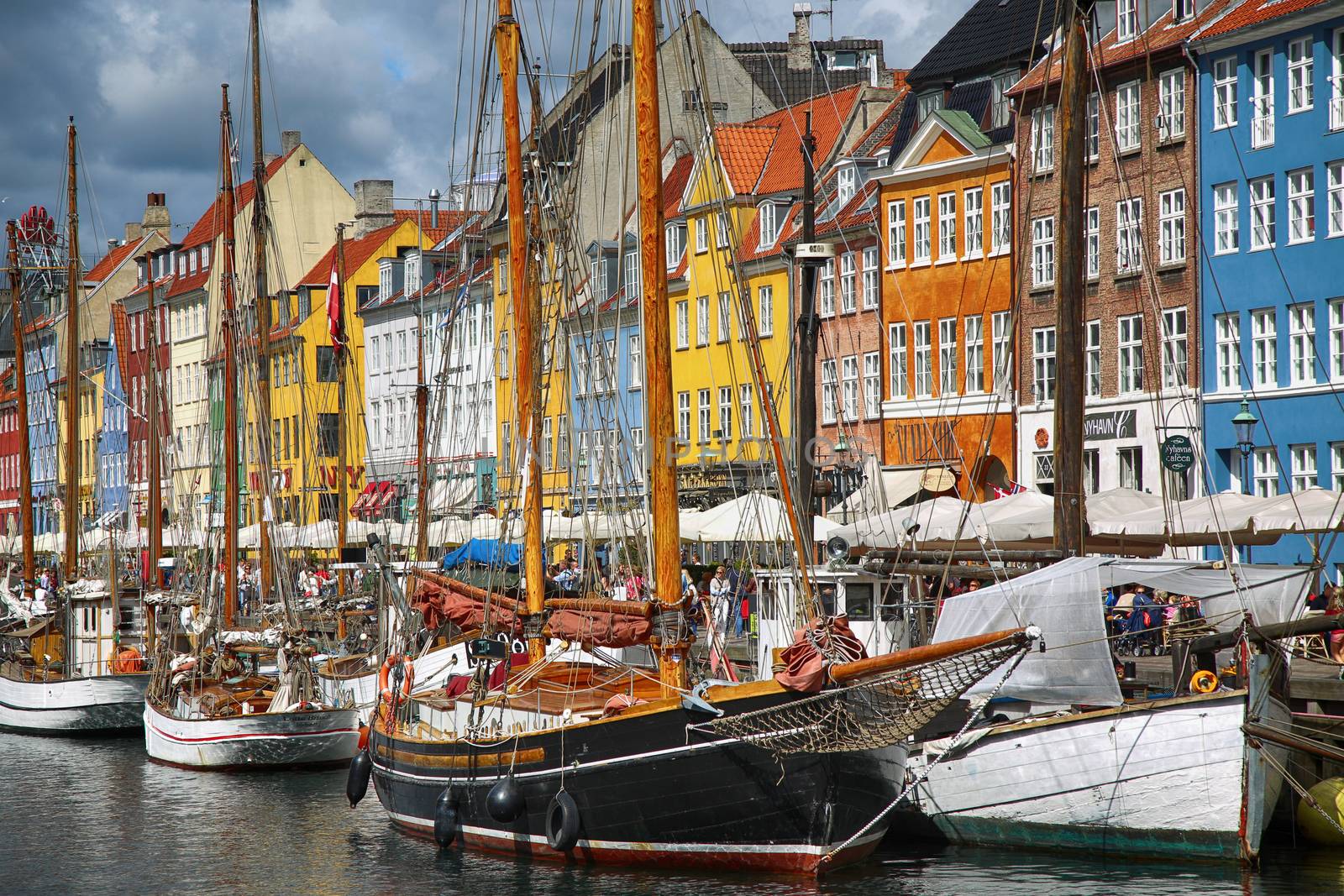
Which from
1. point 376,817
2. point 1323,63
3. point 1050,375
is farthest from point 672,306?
point 376,817

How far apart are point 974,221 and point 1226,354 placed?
32.5ft

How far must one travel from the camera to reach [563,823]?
2136 centimetres

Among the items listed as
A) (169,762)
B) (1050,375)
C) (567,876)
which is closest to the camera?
(567,876)

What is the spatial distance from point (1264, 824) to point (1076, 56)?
32.0ft

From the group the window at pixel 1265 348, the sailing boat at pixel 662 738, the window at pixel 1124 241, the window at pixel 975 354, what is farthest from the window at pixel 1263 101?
the sailing boat at pixel 662 738

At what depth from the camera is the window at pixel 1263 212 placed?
4609 cm

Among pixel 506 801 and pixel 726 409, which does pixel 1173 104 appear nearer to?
pixel 726 409

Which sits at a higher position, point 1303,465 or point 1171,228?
point 1171,228

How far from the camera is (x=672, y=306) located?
69125 millimetres

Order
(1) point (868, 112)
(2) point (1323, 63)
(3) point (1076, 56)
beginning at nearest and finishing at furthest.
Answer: (3) point (1076, 56)
(2) point (1323, 63)
(1) point (868, 112)

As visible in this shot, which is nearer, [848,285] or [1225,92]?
[1225,92]

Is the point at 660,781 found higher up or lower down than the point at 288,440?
lower down

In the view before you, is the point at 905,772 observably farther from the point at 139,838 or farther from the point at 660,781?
the point at 139,838

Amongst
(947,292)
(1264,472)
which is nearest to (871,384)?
(947,292)
